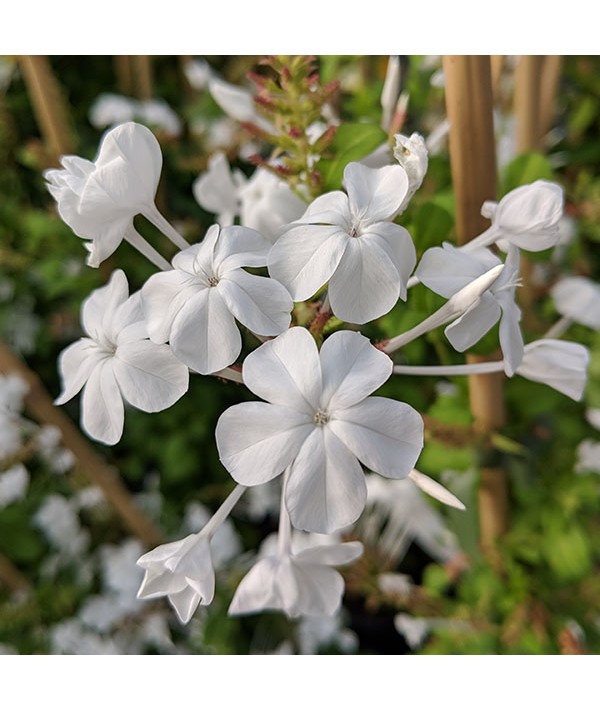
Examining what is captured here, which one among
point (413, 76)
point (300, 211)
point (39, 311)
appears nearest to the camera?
point (300, 211)

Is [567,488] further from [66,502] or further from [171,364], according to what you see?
[66,502]

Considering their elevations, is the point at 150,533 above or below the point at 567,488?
below

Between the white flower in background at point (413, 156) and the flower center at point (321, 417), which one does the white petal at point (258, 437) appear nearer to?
the flower center at point (321, 417)

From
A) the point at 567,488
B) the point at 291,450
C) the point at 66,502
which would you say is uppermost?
the point at 291,450

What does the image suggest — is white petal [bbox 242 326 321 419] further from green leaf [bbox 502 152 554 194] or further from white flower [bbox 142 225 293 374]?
green leaf [bbox 502 152 554 194]

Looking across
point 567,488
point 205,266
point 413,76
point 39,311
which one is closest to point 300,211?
point 205,266

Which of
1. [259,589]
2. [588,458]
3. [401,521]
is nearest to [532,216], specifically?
[259,589]

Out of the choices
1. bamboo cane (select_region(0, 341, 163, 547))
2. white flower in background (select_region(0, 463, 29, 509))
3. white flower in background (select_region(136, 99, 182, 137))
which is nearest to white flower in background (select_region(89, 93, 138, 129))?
white flower in background (select_region(136, 99, 182, 137))

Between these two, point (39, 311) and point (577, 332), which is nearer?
point (577, 332)

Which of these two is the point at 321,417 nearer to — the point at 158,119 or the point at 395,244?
the point at 395,244

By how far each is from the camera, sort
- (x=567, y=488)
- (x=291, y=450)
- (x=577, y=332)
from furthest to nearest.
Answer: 1. (x=577, y=332)
2. (x=567, y=488)
3. (x=291, y=450)
